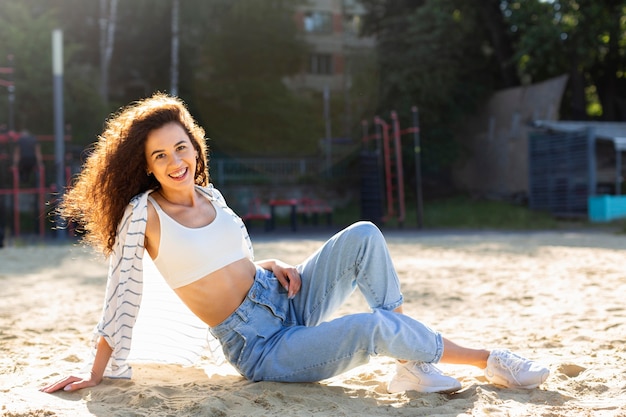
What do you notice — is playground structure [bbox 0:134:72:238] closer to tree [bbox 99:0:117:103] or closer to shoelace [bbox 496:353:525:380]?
tree [bbox 99:0:117:103]

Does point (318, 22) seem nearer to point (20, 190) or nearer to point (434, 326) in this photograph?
point (20, 190)

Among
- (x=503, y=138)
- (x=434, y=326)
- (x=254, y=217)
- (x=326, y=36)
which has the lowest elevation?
(x=434, y=326)

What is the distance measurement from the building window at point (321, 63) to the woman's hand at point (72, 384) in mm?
29683

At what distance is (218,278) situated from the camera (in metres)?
2.79

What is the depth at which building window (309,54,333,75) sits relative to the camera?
3189 cm

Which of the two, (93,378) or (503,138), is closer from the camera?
(93,378)

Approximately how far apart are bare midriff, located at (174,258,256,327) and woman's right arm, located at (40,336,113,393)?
36 centimetres

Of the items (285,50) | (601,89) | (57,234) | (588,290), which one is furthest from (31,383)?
(285,50)

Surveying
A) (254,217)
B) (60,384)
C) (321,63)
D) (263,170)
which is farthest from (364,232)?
(321,63)

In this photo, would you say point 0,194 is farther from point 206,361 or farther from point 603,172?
point 603,172

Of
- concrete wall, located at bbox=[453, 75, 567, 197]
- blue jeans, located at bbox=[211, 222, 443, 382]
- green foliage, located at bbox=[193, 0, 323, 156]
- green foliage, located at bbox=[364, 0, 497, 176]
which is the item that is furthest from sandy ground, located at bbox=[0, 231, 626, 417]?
green foliage, located at bbox=[193, 0, 323, 156]

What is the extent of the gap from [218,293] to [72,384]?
0.67 meters

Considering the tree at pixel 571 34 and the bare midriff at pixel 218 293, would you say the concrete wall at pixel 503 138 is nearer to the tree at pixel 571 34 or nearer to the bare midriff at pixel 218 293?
the tree at pixel 571 34

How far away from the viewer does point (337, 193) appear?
20.9m
